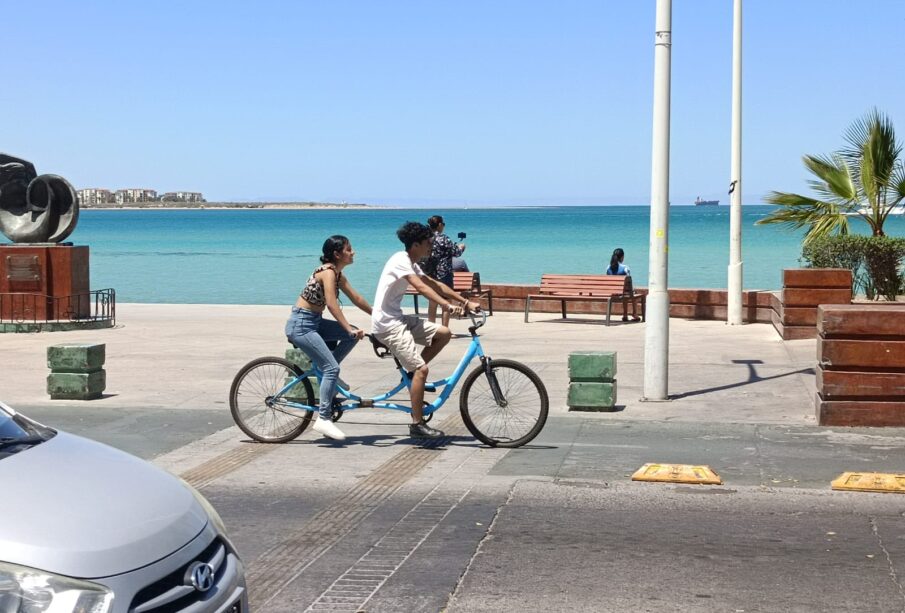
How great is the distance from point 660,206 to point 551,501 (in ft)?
16.1

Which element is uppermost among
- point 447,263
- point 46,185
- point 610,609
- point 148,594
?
point 46,185

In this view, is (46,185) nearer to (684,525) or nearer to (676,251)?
(684,525)

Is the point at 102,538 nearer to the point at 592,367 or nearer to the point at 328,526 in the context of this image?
the point at 328,526

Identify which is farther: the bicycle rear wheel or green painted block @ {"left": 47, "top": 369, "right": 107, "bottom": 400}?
green painted block @ {"left": 47, "top": 369, "right": 107, "bottom": 400}

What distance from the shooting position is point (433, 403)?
9922 millimetres

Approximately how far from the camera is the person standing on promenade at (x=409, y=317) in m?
9.56

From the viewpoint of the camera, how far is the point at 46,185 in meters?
21.3

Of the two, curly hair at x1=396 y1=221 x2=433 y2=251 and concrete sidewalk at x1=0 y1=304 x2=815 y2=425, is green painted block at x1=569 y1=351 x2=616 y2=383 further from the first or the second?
curly hair at x1=396 y1=221 x2=433 y2=251

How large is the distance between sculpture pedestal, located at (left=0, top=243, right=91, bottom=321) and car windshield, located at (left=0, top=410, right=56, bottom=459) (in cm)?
1603

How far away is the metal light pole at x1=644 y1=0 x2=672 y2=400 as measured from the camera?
11891 mm

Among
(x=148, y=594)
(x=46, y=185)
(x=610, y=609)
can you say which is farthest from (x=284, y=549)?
(x=46, y=185)

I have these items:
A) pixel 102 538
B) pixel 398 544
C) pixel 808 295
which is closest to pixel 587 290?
pixel 808 295

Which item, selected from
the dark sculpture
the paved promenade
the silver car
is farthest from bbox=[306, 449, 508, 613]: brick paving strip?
the dark sculpture

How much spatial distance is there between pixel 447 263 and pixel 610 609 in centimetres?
1173
